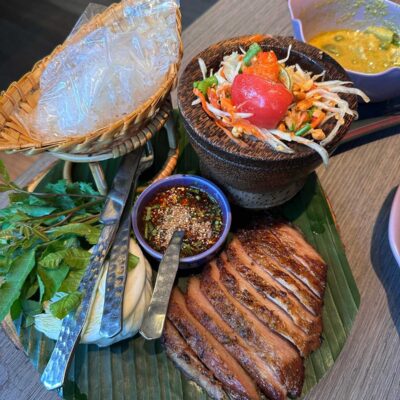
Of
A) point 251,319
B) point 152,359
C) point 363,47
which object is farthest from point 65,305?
point 363,47

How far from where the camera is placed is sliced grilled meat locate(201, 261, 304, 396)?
4.71 feet

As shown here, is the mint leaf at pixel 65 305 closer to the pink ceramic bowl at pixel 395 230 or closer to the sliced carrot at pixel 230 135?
the sliced carrot at pixel 230 135

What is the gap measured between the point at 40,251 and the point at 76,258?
0.16 metres

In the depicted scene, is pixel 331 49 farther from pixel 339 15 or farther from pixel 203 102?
pixel 203 102

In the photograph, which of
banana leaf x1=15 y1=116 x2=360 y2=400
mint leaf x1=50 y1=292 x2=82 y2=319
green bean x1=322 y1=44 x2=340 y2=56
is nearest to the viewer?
mint leaf x1=50 y1=292 x2=82 y2=319

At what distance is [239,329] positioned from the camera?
152 centimetres

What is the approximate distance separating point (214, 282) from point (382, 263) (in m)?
0.83

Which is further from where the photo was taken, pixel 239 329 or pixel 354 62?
pixel 354 62

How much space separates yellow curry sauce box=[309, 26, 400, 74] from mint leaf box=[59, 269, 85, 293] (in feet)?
6.02

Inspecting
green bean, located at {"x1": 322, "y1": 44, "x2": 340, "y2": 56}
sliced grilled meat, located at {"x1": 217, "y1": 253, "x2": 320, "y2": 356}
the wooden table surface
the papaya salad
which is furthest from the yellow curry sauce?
sliced grilled meat, located at {"x1": 217, "y1": 253, "x2": 320, "y2": 356}

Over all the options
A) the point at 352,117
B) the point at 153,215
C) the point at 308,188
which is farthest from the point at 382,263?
the point at 153,215

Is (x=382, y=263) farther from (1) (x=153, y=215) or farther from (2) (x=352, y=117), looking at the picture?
(1) (x=153, y=215)

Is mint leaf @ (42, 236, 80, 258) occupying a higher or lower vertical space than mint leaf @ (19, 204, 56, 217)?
lower

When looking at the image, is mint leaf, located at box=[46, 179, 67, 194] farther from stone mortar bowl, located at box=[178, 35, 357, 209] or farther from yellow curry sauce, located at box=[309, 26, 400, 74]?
yellow curry sauce, located at box=[309, 26, 400, 74]
